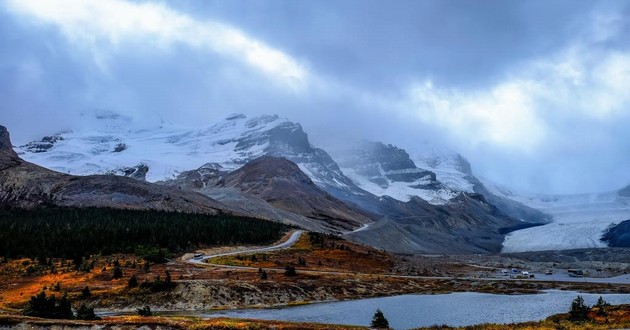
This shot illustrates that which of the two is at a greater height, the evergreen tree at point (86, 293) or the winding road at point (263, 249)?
the winding road at point (263, 249)

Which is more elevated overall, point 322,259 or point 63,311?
point 322,259

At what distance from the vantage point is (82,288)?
76.2 metres

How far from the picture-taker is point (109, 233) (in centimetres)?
11988

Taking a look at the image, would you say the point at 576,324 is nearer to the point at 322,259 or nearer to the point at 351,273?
the point at 351,273

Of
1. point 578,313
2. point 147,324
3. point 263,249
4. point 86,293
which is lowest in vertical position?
point 86,293

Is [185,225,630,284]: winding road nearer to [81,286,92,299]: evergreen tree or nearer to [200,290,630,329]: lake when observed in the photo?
[200,290,630,329]: lake

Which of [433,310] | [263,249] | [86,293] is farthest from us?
[263,249]

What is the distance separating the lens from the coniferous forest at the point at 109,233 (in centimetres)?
10806

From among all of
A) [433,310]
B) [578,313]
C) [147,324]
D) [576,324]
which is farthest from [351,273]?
[147,324]

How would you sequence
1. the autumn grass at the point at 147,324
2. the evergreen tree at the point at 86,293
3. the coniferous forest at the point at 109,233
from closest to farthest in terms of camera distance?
the autumn grass at the point at 147,324
the evergreen tree at the point at 86,293
the coniferous forest at the point at 109,233

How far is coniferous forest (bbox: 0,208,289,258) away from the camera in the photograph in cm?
10806

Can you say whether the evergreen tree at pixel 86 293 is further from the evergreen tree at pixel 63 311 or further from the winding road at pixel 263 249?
the winding road at pixel 263 249

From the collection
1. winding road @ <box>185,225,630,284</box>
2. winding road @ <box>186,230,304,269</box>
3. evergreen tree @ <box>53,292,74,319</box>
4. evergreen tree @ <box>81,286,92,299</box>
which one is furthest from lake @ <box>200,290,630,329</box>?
winding road @ <box>186,230,304,269</box>

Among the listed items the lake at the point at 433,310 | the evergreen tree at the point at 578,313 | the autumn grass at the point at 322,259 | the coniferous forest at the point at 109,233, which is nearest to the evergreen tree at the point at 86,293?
the lake at the point at 433,310
